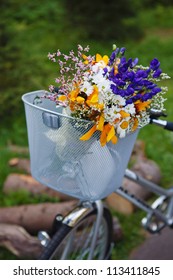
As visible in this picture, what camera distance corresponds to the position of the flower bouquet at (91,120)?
1.98 metres

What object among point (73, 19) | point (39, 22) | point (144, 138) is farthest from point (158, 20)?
point (144, 138)

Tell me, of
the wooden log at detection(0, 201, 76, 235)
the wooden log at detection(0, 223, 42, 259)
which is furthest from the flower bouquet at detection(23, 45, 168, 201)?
the wooden log at detection(0, 201, 76, 235)

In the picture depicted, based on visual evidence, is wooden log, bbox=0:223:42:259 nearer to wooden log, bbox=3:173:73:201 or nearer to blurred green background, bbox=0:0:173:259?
blurred green background, bbox=0:0:173:259

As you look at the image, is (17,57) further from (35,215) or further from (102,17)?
(102,17)

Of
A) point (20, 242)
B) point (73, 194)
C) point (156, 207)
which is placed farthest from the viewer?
point (20, 242)

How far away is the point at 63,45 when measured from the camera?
9938 millimetres

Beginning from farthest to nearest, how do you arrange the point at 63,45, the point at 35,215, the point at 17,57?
the point at 63,45 < the point at 17,57 < the point at 35,215

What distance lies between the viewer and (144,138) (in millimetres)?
5883

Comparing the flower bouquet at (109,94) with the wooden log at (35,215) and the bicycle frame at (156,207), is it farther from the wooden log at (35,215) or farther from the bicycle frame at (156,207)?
the wooden log at (35,215)

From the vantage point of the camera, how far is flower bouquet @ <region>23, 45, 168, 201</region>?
198 centimetres

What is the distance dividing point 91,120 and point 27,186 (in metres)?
2.32

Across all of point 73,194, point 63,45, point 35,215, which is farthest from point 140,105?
point 63,45

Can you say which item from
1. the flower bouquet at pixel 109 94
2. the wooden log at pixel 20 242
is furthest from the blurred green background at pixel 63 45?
the flower bouquet at pixel 109 94

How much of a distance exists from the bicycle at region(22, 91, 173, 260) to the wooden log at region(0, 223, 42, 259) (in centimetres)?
33
